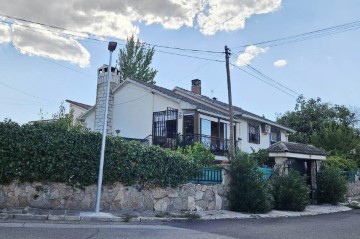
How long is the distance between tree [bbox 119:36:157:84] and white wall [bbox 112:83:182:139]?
14.1 metres

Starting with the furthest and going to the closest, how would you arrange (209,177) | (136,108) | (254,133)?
(254,133) → (136,108) → (209,177)

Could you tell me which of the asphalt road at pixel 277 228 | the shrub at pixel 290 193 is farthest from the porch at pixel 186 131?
the asphalt road at pixel 277 228

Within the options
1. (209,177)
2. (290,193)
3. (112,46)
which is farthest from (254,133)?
(112,46)

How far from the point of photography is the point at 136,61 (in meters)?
42.5

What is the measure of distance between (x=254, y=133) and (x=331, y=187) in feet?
39.7

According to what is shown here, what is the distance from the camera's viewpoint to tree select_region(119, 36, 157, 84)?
4169 centimetres

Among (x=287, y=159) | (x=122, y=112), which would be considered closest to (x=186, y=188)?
(x=287, y=159)

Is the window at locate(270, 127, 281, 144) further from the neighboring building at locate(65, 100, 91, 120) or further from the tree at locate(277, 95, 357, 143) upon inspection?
the neighboring building at locate(65, 100, 91, 120)

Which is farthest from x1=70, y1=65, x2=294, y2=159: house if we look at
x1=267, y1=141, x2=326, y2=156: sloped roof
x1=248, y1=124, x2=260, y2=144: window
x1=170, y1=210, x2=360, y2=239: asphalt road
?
x1=170, y1=210, x2=360, y2=239: asphalt road

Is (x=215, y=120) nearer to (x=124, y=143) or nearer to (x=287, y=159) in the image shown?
(x=287, y=159)

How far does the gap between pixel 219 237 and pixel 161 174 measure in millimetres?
4912

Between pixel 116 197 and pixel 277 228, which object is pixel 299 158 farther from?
pixel 116 197

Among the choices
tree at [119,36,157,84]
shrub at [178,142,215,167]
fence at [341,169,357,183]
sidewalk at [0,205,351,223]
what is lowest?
sidewalk at [0,205,351,223]

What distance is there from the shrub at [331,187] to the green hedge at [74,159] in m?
9.15
